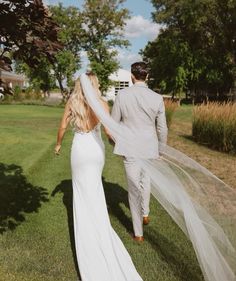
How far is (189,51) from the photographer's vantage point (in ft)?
187

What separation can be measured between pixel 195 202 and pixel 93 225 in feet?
4.12

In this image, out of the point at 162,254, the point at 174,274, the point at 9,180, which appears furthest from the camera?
the point at 9,180

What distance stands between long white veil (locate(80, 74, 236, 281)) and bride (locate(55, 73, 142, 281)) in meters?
0.30

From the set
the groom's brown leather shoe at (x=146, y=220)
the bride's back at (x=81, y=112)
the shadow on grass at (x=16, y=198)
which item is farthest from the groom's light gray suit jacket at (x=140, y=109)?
the shadow on grass at (x=16, y=198)

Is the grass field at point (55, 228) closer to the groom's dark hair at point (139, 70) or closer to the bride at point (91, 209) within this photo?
the bride at point (91, 209)

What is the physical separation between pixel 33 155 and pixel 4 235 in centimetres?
666

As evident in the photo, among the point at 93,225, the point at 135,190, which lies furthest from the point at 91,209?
the point at 135,190

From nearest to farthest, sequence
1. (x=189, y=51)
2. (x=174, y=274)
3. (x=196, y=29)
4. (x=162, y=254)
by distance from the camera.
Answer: (x=174, y=274) → (x=162, y=254) → (x=196, y=29) → (x=189, y=51)

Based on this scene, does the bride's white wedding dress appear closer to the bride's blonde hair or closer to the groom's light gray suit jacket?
the bride's blonde hair


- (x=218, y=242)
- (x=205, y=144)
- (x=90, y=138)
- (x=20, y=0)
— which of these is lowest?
(x=205, y=144)

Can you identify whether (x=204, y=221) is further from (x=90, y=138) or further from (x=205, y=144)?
(x=205, y=144)

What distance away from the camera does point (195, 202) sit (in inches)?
196

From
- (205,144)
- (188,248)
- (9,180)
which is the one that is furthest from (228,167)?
(188,248)

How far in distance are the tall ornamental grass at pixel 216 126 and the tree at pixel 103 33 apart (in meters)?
36.1
